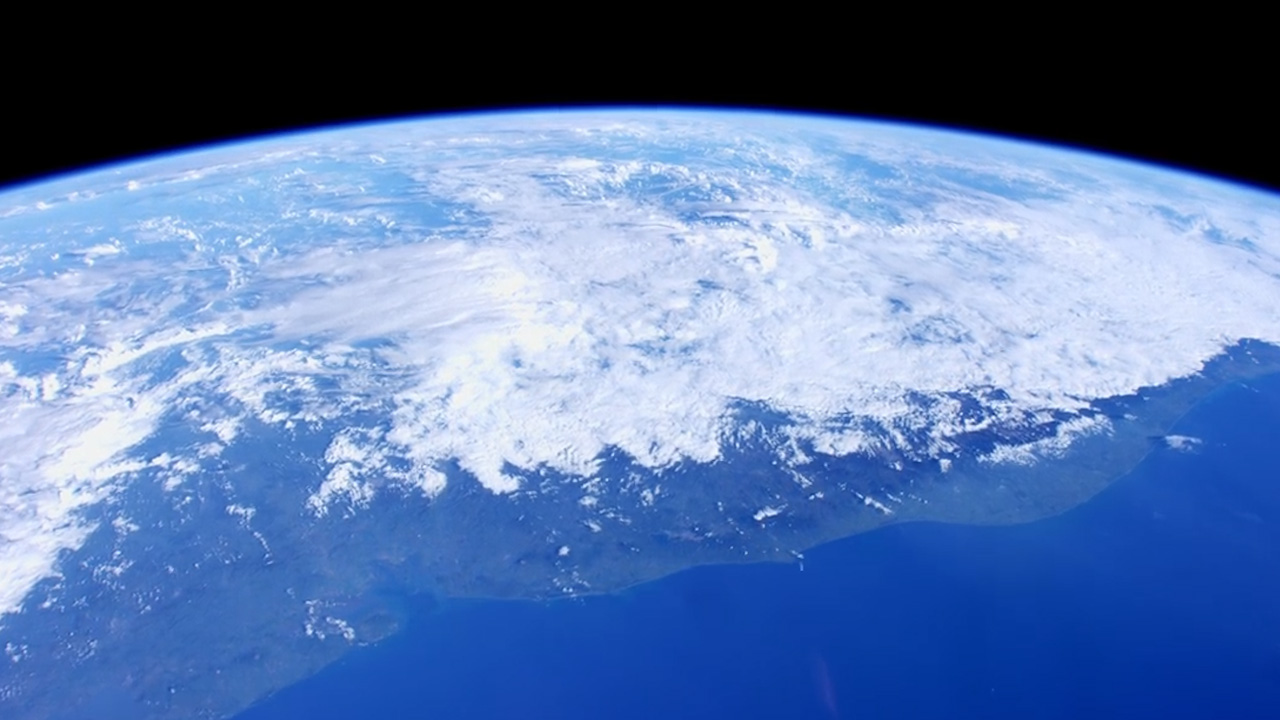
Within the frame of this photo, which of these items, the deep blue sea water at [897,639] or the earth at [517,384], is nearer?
the deep blue sea water at [897,639]

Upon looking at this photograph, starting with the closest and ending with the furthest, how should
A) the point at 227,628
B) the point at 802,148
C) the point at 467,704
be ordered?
the point at 467,704 → the point at 227,628 → the point at 802,148

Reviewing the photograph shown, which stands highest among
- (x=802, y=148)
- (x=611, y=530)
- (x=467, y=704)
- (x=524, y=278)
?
(x=802, y=148)

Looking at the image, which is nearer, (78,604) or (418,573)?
(78,604)

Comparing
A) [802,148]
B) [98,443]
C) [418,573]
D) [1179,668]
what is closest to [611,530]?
[418,573]

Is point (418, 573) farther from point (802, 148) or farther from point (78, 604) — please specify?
point (802, 148)

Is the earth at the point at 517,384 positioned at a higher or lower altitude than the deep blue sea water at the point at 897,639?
higher
